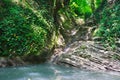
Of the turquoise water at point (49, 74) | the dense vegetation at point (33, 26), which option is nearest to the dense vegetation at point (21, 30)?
the dense vegetation at point (33, 26)

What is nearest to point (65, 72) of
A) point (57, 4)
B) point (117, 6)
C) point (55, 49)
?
point (55, 49)

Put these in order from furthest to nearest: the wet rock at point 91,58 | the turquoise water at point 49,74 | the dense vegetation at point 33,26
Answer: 1. the dense vegetation at point 33,26
2. the wet rock at point 91,58
3. the turquoise water at point 49,74

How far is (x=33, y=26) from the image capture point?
12695 mm

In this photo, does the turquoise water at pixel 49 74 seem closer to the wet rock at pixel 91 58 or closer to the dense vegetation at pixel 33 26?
the wet rock at pixel 91 58

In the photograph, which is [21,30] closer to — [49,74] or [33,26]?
[33,26]

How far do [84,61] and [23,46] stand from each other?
264cm

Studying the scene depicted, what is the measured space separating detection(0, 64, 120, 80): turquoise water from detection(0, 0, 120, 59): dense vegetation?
1.05m

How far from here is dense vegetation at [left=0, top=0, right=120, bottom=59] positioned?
39.0 feet

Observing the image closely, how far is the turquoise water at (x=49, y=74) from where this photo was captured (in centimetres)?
980

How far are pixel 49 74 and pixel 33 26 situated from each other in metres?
3.01

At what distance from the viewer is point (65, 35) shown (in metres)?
16.9

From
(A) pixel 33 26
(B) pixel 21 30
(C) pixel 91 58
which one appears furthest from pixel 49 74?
(A) pixel 33 26

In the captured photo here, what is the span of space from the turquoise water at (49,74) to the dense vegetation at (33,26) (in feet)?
3.44

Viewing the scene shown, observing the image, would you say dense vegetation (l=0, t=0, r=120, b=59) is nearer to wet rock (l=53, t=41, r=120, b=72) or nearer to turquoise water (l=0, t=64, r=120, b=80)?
wet rock (l=53, t=41, r=120, b=72)
